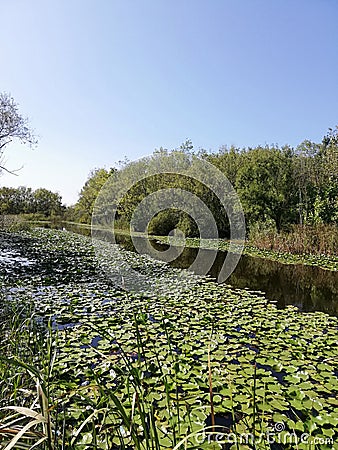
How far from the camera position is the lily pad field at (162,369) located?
1.38 m

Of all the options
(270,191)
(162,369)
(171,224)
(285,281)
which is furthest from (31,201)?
(162,369)

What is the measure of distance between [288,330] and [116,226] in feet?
74.9

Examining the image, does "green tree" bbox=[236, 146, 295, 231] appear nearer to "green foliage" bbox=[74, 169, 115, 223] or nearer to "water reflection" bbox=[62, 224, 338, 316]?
"water reflection" bbox=[62, 224, 338, 316]

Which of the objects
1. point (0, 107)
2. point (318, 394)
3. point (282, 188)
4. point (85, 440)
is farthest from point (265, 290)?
point (0, 107)

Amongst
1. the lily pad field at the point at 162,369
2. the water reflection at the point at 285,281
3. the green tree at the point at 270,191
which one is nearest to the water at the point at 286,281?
the water reflection at the point at 285,281

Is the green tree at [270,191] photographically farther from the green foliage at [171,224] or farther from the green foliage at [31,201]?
the green foliage at [31,201]

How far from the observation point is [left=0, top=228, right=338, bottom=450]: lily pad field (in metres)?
→ 1.38

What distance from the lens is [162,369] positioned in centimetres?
297

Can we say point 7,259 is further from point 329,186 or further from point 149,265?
point 329,186

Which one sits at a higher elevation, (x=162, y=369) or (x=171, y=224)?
(x=171, y=224)

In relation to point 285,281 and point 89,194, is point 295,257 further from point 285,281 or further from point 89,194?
point 89,194

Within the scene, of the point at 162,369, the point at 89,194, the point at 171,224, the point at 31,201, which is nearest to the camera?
the point at 162,369

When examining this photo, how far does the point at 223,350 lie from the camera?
354 cm

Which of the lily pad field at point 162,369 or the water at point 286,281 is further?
the water at point 286,281
